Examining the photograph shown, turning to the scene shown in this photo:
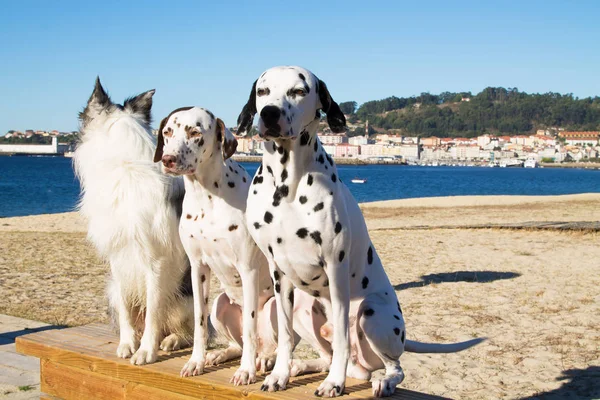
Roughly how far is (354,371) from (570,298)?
236 inches

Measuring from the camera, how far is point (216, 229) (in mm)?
3617

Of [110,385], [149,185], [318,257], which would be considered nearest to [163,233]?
[149,185]

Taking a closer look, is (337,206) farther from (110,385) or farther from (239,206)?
(110,385)

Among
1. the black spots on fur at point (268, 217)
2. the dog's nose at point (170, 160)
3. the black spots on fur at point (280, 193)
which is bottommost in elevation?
the black spots on fur at point (268, 217)

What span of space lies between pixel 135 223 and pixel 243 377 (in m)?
1.23

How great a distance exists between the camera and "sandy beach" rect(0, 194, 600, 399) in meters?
5.75

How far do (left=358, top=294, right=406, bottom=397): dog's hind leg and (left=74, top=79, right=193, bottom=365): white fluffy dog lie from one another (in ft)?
4.47

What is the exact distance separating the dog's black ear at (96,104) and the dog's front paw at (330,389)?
2.51m

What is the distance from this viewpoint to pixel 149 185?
420cm

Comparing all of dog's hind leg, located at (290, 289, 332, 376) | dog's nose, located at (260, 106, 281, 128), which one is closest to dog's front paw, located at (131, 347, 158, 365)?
dog's hind leg, located at (290, 289, 332, 376)

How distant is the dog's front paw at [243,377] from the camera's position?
3.53m

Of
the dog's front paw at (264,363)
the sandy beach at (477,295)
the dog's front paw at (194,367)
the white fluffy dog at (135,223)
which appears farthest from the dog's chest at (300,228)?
the sandy beach at (477,295)

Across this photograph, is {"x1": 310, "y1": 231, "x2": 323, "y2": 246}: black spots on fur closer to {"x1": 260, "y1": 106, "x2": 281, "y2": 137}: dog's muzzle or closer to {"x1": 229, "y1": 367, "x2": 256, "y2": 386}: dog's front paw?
{"x1": 260, "y1": 106, "x2": 281, "y2": 137}: dog's muzzle

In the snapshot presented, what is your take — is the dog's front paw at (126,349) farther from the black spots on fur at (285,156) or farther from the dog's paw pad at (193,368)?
the black spots on fur at (285,156)
